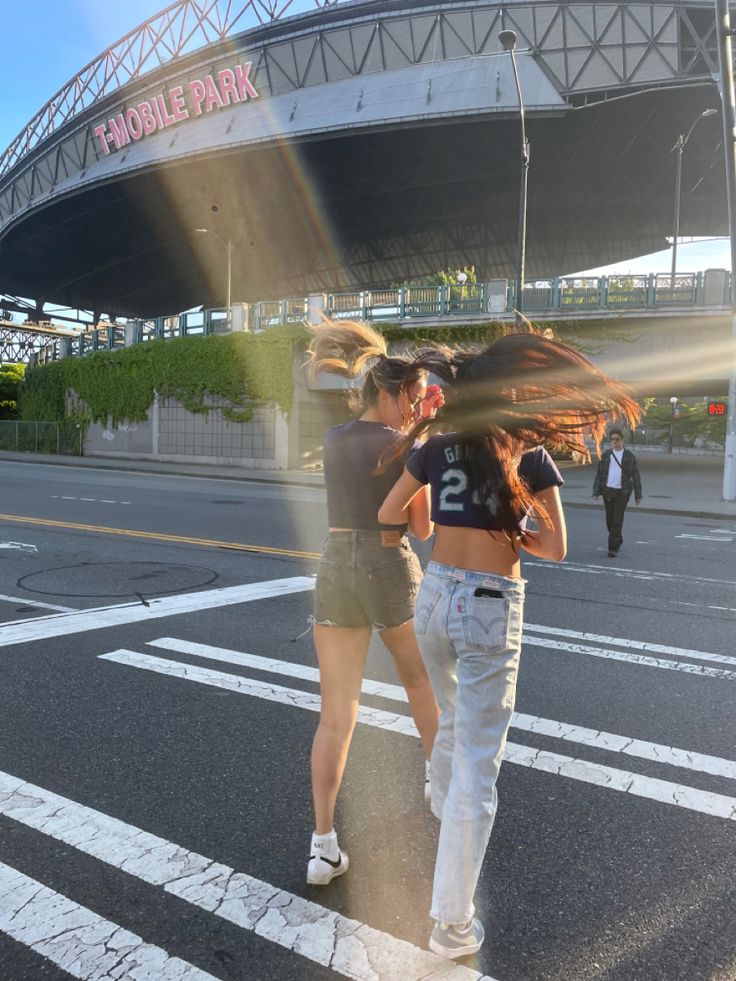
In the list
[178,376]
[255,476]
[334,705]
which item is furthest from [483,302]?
[334,705]

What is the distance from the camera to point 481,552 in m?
2.53

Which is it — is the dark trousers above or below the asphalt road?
above

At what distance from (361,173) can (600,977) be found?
167 ft

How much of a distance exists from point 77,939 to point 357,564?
64.2 inches

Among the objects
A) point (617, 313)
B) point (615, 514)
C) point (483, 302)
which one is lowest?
point (615, 514)

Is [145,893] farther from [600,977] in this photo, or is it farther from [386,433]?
[386,433]

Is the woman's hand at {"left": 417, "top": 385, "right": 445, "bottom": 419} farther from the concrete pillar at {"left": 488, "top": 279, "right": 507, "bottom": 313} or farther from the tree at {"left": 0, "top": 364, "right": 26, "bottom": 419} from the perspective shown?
the tree at {"left": 0, "top": 364, "right": 26, "bottom": 419}

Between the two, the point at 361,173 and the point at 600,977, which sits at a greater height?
the point at 361,173

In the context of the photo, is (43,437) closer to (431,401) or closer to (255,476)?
(255,476)

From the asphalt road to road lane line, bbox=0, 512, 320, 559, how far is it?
2.78 metres

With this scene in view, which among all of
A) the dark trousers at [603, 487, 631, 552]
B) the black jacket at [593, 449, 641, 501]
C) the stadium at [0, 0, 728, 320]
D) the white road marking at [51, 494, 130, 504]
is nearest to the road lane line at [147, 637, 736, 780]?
the dark trousers at [603, 487, 631, 552]

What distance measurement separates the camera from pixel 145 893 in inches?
113

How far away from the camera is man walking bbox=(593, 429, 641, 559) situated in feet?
36.6

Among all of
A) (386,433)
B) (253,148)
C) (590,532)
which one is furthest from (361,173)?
(386,433)
